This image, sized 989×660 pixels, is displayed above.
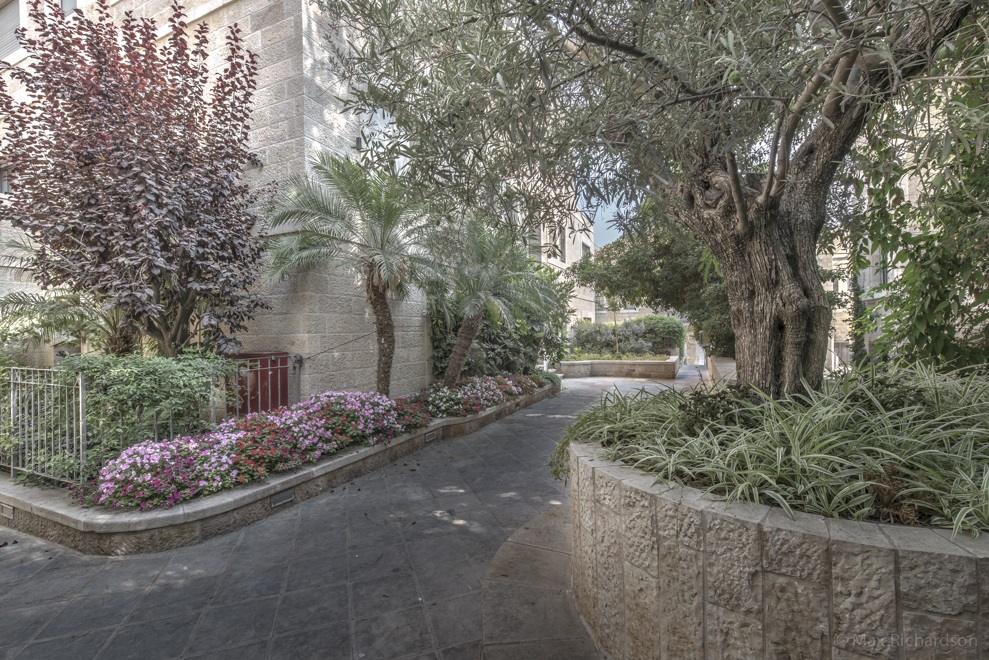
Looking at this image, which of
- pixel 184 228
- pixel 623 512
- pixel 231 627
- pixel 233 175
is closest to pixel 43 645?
pixel 231 627

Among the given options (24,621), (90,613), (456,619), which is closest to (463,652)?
(456,619)

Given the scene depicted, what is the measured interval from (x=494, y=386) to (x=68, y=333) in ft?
20.6

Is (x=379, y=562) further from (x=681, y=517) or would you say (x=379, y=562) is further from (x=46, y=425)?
(x=46, y=425)

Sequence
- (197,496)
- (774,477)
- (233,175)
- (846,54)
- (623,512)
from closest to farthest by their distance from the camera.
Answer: (846,54)
(774,477)
(623,512)
(197,496)
(233,175)

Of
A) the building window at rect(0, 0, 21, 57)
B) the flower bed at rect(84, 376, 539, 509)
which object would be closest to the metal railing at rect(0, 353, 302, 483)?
the flower bed at rect(84, 376, 539, 509)

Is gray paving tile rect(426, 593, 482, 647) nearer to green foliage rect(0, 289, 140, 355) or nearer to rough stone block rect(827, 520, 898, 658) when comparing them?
rough stone block rect(827, 520, 898, 658)

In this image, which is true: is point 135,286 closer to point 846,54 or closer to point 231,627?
point 231,627

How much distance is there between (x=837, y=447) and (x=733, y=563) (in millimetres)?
787

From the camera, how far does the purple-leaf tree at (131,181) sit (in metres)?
4.39

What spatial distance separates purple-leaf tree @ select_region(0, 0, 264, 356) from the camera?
4391 millimetres

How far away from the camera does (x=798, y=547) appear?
1.53 m

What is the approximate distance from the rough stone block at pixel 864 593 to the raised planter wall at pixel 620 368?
13.6 metres

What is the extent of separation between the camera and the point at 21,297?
530 centimetres

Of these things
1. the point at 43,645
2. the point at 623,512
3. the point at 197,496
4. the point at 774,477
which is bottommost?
the point at 43,645
